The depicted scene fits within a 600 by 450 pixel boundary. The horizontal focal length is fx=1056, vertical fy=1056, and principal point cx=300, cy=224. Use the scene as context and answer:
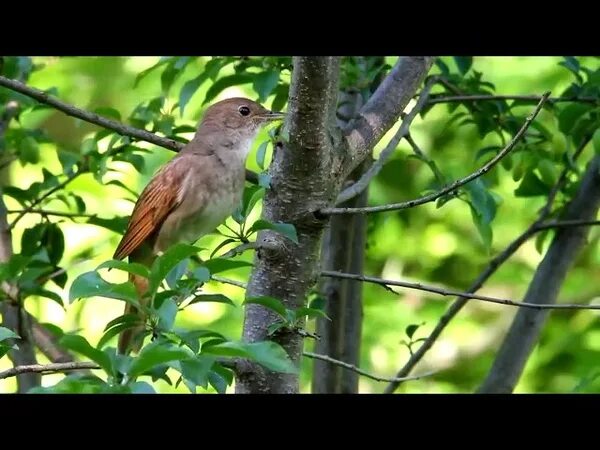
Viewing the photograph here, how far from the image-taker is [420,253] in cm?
641

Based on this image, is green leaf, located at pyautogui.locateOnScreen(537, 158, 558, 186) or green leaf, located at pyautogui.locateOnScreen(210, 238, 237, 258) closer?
green leaf, located at pyautogui.locateOnScreen(210, 238, 237, 258)

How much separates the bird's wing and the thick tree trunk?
1.51 m

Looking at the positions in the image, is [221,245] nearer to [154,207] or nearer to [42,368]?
[42,368]

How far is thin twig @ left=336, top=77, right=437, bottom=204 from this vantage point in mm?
3156

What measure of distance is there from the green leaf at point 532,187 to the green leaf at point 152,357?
2695mm

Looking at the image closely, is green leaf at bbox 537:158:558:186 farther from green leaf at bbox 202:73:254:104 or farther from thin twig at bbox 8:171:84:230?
thin twig at bbox 8:171:84:230

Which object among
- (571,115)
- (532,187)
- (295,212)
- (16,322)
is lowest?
(295,212)

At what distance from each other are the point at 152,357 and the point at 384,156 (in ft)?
5.61

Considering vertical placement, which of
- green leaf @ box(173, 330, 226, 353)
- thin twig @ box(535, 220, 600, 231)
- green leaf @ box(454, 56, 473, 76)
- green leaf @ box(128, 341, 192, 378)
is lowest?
green leaf @ box(128, 341, 192, 378)

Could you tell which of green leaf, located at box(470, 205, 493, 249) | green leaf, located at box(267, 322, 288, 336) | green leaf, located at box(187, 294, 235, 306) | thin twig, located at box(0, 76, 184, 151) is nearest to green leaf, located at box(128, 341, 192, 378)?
green leaf, located at box(187, 294, 235, 306)

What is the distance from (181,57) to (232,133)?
21.0 inches

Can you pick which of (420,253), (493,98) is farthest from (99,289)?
(420,253)

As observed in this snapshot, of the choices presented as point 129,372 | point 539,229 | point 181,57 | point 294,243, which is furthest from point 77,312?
point 129,372
